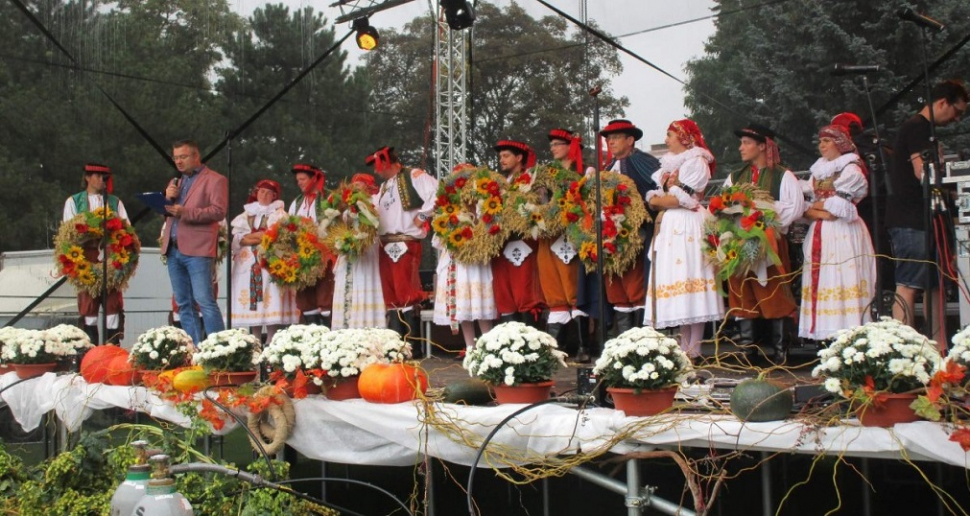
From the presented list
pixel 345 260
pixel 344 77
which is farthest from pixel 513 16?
pixel 345 260

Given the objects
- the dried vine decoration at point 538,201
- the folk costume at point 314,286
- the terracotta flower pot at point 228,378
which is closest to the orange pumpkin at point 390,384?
the terracotta flower pot at point 228,378

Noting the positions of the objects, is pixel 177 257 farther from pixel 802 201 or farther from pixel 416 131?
pixel 416 131

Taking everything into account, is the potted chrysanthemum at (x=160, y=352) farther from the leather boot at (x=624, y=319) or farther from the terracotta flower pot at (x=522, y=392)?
the leather boot at (x=624, y=319)

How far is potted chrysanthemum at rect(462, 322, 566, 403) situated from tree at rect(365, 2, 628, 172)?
351 inches

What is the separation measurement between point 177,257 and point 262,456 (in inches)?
129

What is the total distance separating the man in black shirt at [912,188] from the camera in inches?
238

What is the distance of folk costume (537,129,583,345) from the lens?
7.73 meters

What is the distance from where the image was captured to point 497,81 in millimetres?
16625

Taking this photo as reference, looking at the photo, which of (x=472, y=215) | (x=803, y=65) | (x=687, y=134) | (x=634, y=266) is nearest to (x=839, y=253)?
(x=687, y=134)

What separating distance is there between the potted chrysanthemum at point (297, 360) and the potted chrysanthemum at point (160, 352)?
3.22ft

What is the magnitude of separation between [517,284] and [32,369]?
3.29m

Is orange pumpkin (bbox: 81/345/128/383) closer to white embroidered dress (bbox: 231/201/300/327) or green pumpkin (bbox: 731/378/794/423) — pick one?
white embroidered dress (bbox: 231/201/300/327)

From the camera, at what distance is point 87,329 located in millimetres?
10227

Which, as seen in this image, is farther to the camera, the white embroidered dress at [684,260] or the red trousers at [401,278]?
the red trousers at [401,278]
